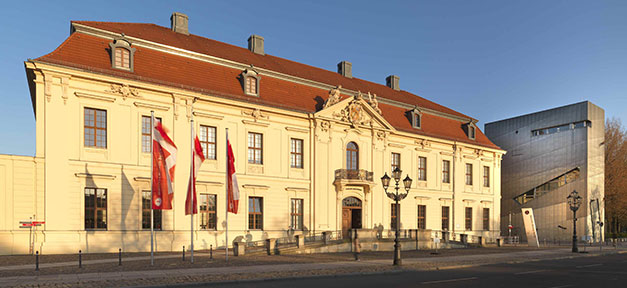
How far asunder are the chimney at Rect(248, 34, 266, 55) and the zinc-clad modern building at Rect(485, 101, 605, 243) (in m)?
37.1

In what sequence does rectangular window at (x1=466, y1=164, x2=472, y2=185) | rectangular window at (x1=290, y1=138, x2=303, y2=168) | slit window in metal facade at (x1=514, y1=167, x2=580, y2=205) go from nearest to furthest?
rectangular window at (x1=290, y1=138, x2=303, y2=168)
rectangular window at (x1=466, y1=164, x2=472, y2=185)
slit window in metal facade at (x1=514, y1=167, x2=580, y2=205)

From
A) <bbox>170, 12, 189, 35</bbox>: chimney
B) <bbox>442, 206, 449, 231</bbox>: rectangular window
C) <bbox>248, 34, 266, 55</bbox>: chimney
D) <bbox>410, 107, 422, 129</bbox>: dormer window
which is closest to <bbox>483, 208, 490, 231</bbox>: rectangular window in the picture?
<bbox>442, 206, 449, 231</bbox>: rectangular window

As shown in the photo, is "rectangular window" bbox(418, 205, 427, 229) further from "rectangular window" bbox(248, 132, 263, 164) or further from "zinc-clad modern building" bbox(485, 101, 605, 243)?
"zinc-clad modern building" bbox(485, 101, 605, 243)

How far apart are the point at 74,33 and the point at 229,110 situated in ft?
31.5

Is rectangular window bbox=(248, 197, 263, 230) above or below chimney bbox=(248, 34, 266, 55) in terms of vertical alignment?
below

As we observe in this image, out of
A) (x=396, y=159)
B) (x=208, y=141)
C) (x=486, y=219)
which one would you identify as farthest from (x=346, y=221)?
(x=486, y=219)

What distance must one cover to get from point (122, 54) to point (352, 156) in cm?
1763

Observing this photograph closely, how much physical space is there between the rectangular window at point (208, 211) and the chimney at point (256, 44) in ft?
45.1

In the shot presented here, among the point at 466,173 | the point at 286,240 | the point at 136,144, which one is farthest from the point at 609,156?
the point at 136,144

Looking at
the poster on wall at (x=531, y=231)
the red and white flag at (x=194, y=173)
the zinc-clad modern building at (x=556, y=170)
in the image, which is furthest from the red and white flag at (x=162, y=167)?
the zinc-clad modern building at (x=556, y=170)

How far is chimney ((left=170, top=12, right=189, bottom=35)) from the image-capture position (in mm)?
32906

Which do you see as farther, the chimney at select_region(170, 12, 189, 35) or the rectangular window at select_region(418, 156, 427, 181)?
the rectangular window at select_region(418, 156, 427, 181)

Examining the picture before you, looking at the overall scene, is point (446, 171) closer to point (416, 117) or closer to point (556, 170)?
point (416, 117)

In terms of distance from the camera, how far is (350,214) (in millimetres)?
34250
